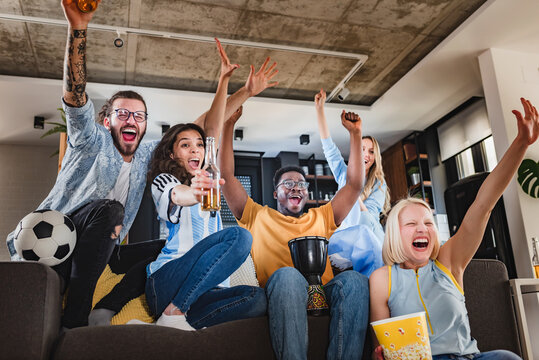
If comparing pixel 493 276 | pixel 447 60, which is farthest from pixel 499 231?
pixel 493 276

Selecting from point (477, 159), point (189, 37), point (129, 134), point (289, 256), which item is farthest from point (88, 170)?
point (477, 159)

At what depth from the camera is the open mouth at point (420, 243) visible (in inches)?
71.7

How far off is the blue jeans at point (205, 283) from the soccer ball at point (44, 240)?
360 mm

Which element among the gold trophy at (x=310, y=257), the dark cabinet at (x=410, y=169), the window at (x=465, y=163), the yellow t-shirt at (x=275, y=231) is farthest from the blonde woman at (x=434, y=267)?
the dark cabinet at (x=410, y=169)

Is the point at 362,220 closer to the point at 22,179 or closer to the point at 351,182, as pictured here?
the point at 351,182

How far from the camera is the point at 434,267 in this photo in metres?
1.83

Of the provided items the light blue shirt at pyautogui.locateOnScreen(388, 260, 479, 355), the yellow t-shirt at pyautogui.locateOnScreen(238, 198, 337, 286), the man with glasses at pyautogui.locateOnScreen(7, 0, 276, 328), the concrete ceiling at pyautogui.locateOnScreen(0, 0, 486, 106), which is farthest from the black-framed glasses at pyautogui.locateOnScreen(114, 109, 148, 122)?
the concrete ceiling at pyautogui.locateOnScreen(0, 0, 486, 106)

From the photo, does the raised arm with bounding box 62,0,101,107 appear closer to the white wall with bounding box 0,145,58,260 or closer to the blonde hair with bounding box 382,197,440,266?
the blonde hair with bounding box 382,197,440,266

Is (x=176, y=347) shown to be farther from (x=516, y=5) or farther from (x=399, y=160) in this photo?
(x=399, y=160)

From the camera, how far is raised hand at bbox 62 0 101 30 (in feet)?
6.22

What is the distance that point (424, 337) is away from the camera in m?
1.41

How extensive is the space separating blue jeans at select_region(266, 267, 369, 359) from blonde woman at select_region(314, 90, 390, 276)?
582 mm

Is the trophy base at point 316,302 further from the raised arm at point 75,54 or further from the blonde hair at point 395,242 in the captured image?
the raised arm at point 75,54

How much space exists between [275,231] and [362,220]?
2.98 ft
